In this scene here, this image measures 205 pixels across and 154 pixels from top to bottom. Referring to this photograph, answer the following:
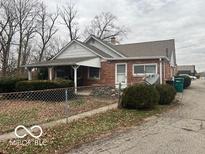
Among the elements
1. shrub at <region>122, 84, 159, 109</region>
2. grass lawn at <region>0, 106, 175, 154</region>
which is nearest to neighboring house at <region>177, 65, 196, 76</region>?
shrub at <region>122, 84, 159, 109</region>

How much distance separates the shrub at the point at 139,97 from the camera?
11.3m

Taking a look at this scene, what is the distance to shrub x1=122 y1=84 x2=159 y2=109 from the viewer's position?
11273 mm

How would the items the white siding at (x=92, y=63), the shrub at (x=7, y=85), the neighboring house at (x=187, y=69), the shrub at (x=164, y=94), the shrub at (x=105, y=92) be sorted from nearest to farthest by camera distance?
the shrub at (x=164, y=94)
the shrub at (x=105, y=92)
the shrub at (x=7, y=85)
the white siding at (x=92, y=63)
the neighboring house at (x=187, y=69)

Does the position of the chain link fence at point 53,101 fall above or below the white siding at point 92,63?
below

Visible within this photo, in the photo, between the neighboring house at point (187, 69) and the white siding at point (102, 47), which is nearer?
the white siding at point (102, 47)

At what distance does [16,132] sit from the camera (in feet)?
23.4

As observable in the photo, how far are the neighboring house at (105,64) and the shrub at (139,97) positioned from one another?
8404mm

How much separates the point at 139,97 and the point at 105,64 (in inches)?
447

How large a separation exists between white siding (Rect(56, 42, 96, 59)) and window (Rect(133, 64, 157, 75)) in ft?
15.5

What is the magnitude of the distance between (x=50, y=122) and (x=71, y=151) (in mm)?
3201

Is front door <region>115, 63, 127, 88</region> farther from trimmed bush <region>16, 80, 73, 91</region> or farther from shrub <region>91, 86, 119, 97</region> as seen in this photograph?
trimmed bush <region>16, 80, 73, 91</region>

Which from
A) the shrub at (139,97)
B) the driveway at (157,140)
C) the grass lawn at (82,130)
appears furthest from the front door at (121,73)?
the driveway at (157,140)

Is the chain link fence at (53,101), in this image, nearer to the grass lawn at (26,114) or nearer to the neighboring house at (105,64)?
the grass lawn at (26,114)

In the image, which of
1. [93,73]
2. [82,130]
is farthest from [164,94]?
[93,73]
